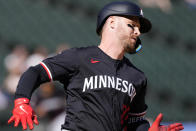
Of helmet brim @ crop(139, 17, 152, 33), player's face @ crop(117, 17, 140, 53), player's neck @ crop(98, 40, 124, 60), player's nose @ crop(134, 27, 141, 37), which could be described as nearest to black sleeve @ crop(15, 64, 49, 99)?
player's neck @ crop(98, 40, 124, 60)

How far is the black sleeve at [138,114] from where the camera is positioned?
3.08m

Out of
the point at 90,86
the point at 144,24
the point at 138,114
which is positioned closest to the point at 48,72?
the point at 90,86

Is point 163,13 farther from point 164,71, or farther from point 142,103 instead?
point 142,103

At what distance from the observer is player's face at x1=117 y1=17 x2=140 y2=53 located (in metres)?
3.03

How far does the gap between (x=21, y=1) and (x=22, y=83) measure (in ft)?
25.5

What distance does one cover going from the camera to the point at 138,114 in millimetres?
3129

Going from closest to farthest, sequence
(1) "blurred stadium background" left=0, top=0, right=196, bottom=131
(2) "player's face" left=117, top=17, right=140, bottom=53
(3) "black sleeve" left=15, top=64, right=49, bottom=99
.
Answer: (3) "black sleeve" left=15, top=64, right=49, bottom=99 → (2) "player's face" left=117, top=17, right=140, bottom=53 → (1) "blurred stadium background" left=0, top=0, right=196, bottom=131

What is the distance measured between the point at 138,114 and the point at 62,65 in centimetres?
85

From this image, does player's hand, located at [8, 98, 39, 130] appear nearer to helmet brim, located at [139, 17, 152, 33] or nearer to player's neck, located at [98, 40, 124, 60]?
player's neck, located at [98, 40, 124, 60]

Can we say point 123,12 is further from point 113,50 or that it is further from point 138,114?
point 138,114

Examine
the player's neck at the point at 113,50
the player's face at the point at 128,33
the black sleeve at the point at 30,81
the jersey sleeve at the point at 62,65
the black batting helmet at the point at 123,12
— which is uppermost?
the black batting helmet at the point at 123,12

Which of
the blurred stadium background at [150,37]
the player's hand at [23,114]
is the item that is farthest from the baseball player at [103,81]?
the blurred stadium background at [150,37]

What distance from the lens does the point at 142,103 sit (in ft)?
10.3

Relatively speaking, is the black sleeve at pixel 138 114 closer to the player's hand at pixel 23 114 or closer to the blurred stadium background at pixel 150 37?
the player's hand at pixel 23 114
